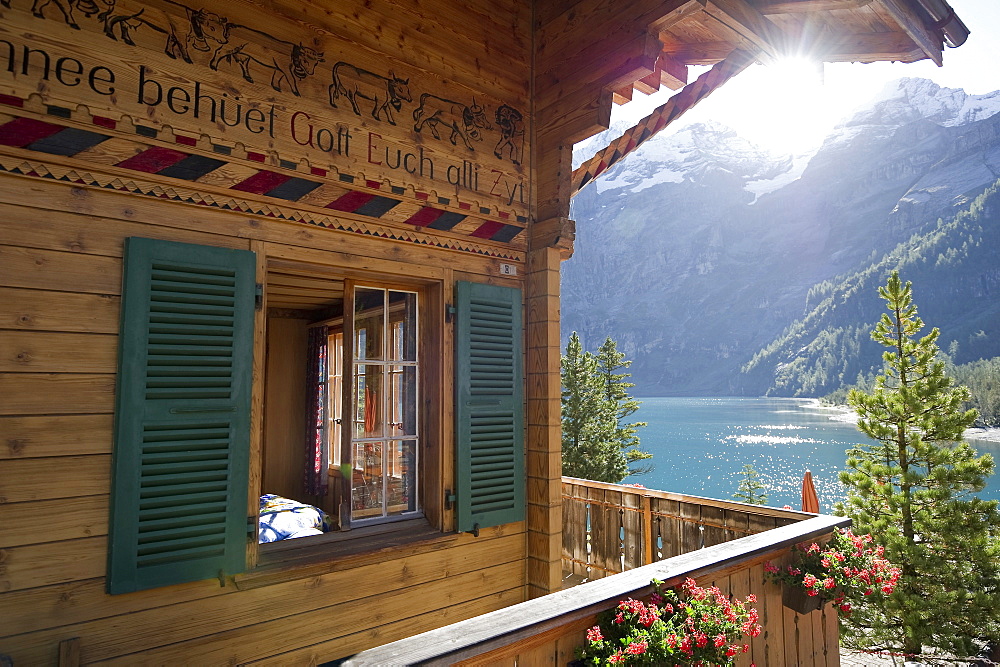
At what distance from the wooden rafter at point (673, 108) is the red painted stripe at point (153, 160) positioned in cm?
241

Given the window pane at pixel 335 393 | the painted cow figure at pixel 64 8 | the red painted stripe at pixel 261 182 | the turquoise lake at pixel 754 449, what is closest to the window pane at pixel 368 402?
the red painted stripe at pixel 261 182

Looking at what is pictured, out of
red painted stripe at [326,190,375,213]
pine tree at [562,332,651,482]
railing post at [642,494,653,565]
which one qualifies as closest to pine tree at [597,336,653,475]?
pine tree at [562,332,651,482]

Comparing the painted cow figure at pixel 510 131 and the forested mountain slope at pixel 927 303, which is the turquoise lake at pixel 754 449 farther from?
the painted cow figure at pixel 510 131

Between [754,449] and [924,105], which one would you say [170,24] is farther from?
[924,105]

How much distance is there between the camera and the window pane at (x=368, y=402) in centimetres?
358

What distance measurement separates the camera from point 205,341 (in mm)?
2695

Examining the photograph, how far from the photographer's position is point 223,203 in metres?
2.81

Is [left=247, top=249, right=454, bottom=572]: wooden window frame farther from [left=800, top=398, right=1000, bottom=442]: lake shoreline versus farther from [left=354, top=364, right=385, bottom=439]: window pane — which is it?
[left=800, top=398, right=1000, bottom=442]: lake shoreline

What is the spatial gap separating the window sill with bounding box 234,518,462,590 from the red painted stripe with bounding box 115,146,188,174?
1819 millimetres

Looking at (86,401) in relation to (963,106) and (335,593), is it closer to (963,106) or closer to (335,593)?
(335,593)

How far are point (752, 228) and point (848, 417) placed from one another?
229 feet

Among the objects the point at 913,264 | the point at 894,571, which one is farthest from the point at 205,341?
the point at 913,264

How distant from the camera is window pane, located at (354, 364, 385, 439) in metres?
3.58

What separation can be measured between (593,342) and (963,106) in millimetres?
87135
